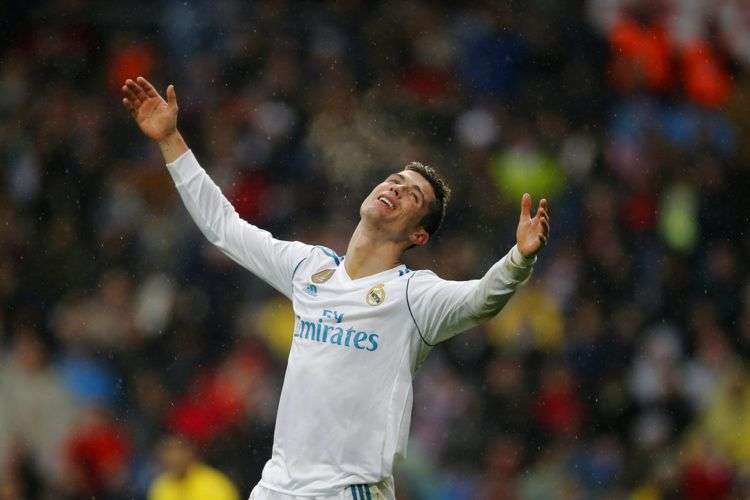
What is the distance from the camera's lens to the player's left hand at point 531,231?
15.3 feet

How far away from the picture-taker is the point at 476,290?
16.0 feet

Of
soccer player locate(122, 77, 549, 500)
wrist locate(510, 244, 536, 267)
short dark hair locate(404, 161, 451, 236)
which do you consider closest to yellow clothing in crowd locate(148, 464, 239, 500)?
soccer player locate(122, 77, 549, 500)

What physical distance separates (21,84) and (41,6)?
3.43ft

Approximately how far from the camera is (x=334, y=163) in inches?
463

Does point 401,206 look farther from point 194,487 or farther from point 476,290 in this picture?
point 194,487

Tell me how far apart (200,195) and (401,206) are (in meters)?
0.91

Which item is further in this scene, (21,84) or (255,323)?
(21,84)

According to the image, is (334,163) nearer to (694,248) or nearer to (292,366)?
(694,248)

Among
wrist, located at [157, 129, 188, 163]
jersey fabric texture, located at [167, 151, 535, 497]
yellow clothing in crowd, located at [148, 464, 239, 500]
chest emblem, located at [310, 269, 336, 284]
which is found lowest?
yellow clothing in crowd, located at [148, 464, 239, 500]

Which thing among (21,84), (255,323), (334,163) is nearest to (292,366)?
(255,323)

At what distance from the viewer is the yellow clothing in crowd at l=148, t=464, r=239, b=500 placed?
8.90 metres

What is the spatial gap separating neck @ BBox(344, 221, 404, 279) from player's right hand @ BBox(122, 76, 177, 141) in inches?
39.9

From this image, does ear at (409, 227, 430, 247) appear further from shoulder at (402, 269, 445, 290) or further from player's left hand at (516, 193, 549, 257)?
player's left hand at (516, 193, 549, 257)

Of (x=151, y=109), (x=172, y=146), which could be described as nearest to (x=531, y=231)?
(x=172, y=146)
